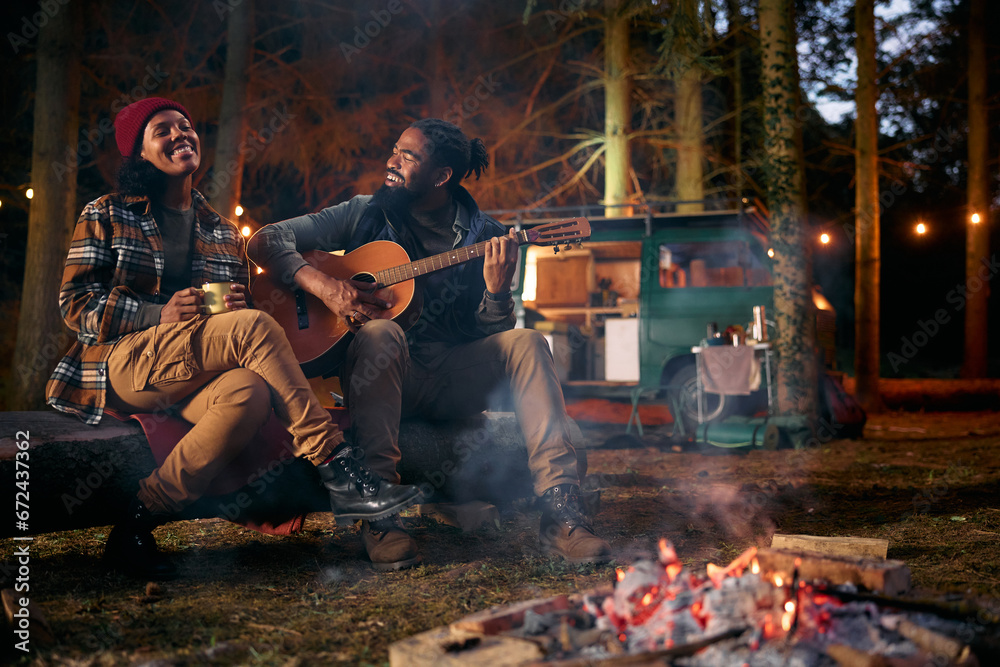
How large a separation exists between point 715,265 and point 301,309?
542 cm

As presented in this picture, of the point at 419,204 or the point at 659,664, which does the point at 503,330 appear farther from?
the point at 659,664

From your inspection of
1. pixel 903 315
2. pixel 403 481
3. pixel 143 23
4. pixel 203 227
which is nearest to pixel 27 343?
pixel 203 227

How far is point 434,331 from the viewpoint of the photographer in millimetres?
3275

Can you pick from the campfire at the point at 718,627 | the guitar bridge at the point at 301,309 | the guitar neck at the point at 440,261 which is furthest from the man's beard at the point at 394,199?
the campfire at the point at 718,627

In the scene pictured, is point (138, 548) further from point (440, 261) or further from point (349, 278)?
point (440, 261)

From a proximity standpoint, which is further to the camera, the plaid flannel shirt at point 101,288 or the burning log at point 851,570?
the plaid flannel shirt at point 101,288

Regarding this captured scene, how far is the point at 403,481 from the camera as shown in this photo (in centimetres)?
313

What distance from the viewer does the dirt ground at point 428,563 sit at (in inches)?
→ 75.3

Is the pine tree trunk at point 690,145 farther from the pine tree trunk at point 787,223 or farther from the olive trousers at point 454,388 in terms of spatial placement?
the olive trousers at point 454,388

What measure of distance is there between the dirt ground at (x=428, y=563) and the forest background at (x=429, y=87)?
3.20 meters

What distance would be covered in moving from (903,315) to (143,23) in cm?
1856

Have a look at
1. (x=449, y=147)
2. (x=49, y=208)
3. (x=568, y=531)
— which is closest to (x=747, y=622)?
(x=568, y=531)

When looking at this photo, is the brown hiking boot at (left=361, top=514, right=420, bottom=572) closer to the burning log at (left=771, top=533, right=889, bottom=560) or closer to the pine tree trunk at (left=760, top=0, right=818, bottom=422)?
the burning log at (left=771, top=533, right=889, bottom=560)

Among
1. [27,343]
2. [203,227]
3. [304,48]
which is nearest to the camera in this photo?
[203,227]
